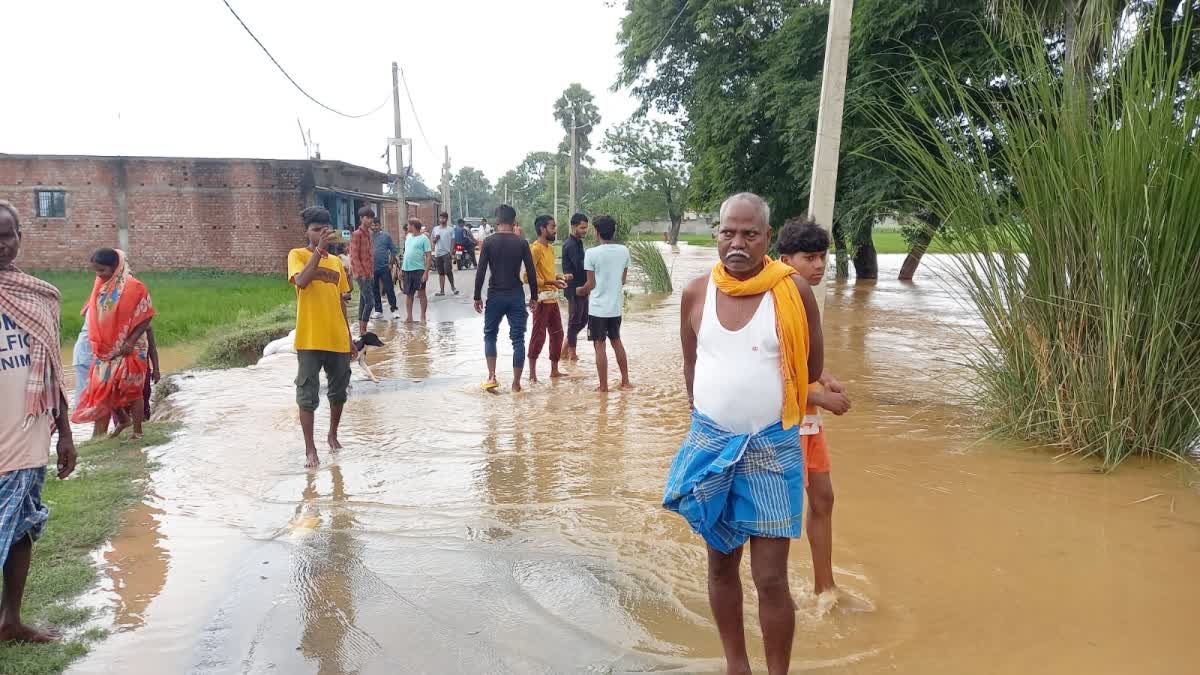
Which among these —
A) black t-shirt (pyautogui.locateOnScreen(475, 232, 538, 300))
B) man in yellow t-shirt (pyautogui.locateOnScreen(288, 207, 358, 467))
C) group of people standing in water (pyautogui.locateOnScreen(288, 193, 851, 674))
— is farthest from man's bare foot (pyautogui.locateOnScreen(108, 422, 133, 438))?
group of people standing in water (pyautogui.locateOnScreen(288, 193, 851, 674))

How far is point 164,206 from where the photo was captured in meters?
27.0

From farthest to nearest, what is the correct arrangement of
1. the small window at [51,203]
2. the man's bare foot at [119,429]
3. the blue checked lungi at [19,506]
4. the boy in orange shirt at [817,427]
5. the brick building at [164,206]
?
1. the small window at [51,203]
2. the brick building at [164,206]
3. the man's bare foot at [119,429]
4. the boy in orange shirt at [817,427]
5. the blue checked lungi at [19,506]

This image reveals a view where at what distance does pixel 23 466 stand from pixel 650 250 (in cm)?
1752

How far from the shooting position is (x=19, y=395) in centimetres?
342

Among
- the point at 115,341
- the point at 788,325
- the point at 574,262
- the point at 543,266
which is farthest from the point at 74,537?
the point at 574,262

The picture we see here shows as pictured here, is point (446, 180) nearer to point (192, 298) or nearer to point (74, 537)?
point (192, 298)

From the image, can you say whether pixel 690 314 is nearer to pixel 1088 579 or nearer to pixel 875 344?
pixel 1088 579

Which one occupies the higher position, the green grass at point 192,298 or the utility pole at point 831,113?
the utility pole at point 831,113

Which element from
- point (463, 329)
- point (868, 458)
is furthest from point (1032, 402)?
point (463, 329)

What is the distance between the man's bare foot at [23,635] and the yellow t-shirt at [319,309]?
284cm

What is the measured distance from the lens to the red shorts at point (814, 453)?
3.58m

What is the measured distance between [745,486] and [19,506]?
9.01 ft

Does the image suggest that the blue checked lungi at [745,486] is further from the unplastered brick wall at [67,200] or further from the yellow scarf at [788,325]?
→ the unplastered brick wall at [67,200]

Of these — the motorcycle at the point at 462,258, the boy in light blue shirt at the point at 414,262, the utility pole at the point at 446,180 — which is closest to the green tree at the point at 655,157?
the utility pole at the point at 446,180
